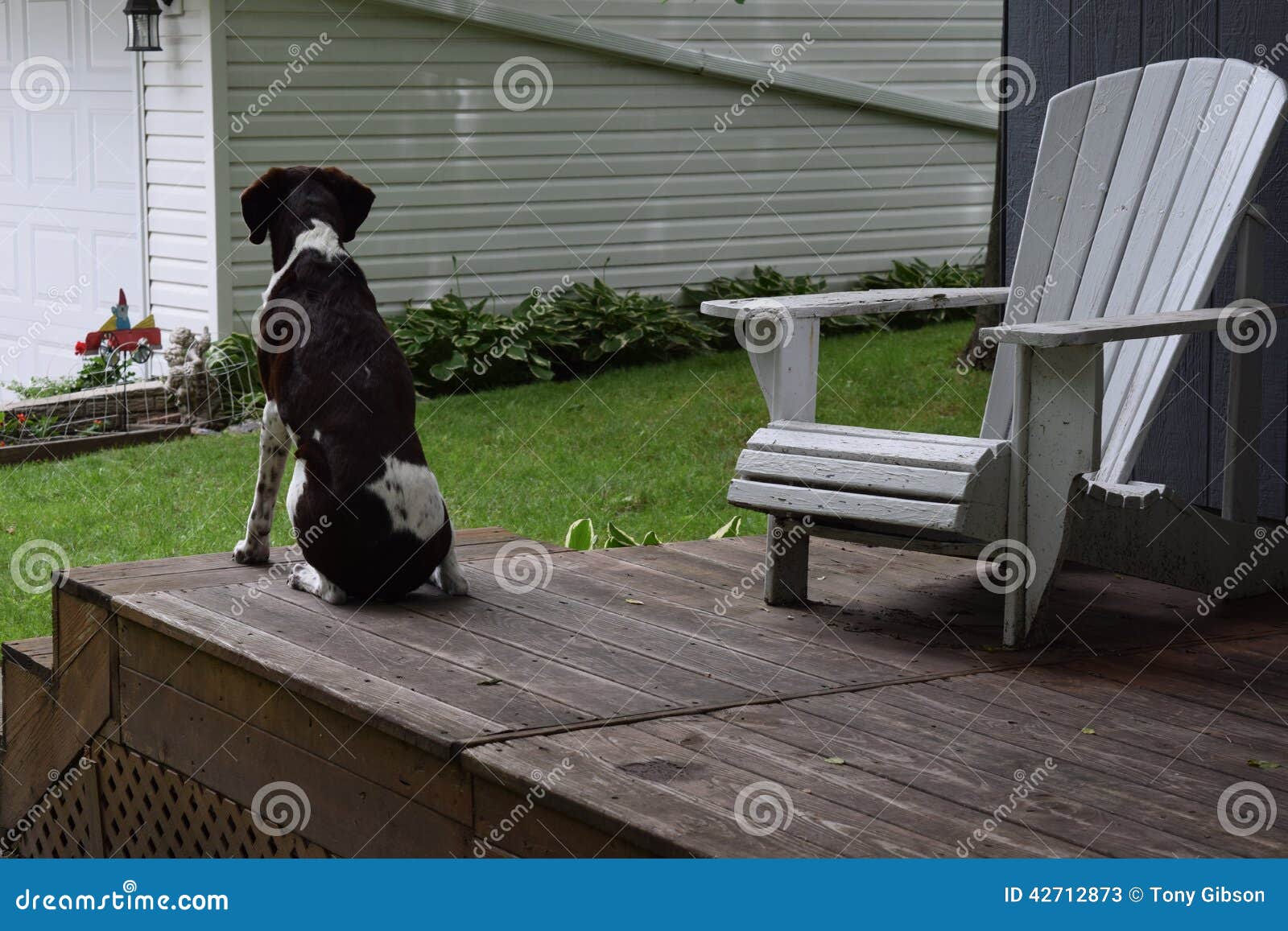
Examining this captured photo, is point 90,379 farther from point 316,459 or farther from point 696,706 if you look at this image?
→ point 696,706

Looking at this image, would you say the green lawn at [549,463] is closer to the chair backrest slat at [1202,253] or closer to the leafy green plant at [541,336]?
the leafy green plant at [541,336]

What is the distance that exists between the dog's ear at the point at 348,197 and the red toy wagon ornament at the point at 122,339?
16.0 feet

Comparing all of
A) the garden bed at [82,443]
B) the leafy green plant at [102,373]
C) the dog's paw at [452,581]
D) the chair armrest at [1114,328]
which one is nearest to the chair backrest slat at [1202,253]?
the chair armrest at [1114,328]

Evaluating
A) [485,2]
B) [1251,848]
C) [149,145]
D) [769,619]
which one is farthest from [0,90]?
[1251,848]

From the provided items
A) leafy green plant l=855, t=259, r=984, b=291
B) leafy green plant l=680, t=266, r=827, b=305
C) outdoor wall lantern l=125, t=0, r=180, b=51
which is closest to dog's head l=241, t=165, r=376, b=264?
outdoor wall lantern l=125, t=0, r=180, b=51

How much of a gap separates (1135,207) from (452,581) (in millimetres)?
1934

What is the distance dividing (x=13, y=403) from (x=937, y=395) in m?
4.69

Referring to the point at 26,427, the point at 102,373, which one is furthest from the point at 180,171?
the point at 26,427

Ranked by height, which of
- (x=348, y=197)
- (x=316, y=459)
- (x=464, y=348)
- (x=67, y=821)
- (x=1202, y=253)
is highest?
(x=348, y=197)

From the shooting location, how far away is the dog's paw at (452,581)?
3570 millimetres

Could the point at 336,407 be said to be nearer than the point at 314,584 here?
Yes

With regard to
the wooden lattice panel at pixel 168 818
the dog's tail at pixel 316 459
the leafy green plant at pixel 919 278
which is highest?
the leafy green plant at pixel 919 278

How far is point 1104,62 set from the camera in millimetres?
4395

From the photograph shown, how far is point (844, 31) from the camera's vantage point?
10438mm
